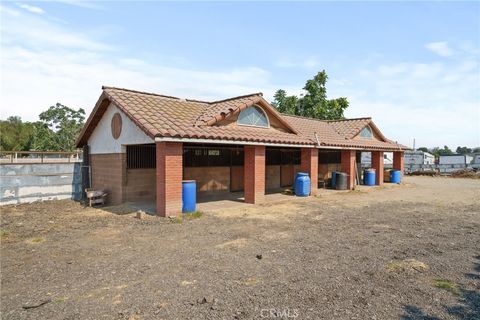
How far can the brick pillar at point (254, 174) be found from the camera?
12.4 meters

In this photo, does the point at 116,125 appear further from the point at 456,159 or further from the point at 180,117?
the point at 456,159

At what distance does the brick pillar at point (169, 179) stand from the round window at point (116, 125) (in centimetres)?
320

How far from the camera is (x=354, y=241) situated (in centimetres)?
723

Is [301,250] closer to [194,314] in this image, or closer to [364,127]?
[194,314]

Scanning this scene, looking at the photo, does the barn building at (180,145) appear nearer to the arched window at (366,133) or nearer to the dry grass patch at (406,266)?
the arched window at (366,133)

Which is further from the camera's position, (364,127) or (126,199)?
(364,127)

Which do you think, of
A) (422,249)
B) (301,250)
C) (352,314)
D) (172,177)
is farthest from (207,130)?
(352,314)

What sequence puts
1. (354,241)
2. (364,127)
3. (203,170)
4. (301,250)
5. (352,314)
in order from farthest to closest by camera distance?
(364,127) → (203,170) → (354,241) → (301,250) → (352,314)

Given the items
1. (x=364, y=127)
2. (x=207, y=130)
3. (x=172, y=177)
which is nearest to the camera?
(x=172, y=177)

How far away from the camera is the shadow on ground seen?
150 inches

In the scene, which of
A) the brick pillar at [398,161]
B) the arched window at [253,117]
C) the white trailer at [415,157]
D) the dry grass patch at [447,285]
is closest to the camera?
the dry grass patch at [447,285]

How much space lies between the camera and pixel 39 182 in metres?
13.1

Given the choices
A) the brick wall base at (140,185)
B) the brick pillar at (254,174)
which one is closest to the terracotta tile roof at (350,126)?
the brick pillar at (254,174)

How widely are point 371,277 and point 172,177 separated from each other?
6.33 m
